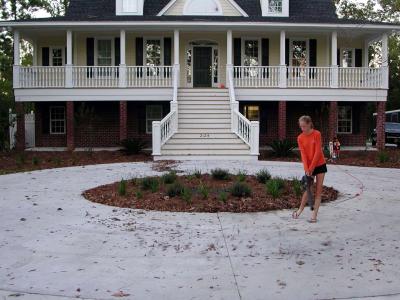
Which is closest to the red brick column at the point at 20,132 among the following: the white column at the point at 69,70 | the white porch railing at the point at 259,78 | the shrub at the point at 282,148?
the white column at the point at 69,70

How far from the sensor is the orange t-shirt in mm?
8055

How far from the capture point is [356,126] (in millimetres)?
25812

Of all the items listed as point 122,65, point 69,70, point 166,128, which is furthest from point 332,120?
point 69,70

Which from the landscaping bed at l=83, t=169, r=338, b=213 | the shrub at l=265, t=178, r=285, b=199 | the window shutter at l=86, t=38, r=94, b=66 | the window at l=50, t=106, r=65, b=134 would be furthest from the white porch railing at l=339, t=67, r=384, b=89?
the shrub at l=265, t=178, r=285, b=199

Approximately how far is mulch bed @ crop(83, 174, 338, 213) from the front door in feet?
47.9

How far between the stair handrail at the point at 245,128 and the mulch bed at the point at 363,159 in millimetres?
1134

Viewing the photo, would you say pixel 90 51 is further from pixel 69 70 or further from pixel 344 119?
pixel 344 119

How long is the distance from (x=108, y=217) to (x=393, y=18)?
120ft

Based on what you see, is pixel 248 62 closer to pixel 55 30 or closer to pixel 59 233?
pixel 55 30

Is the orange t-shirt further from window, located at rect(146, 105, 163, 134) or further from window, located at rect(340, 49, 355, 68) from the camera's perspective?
window, located at rect(340, 49, 355, 68)

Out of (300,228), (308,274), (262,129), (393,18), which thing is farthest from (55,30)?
(393,18)

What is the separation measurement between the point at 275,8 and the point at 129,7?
7.46 meters

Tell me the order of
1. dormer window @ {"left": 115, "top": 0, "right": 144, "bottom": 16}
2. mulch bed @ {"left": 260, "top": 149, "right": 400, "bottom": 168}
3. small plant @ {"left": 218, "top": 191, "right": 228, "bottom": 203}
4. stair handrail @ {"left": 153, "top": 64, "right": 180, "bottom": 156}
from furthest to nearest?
1. dormer window @ {"left": 115, "top": 0, "right": 144, "bottom": 16}
2. stair handrail @ {"left": 153, "top": 64, "right": 180, "bottom": 156}
3. mulch bed @ {"left": 260, "top": 149, "right": 400, "bottom": 168}
4. small plant @ {"left": 218, "top": 191, "right": 228, "bottom": 203}

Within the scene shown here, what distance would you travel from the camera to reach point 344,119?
85.7ft
